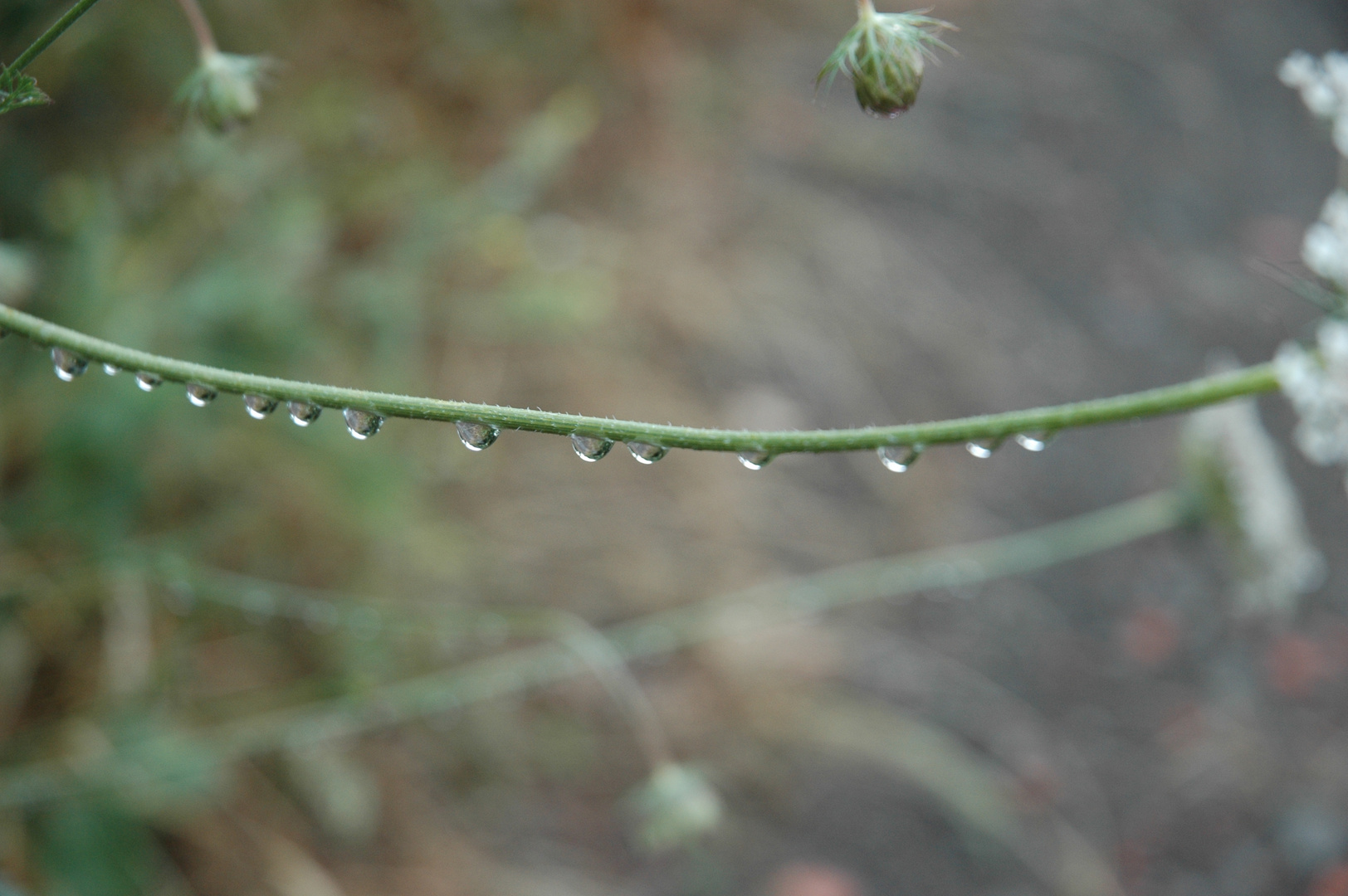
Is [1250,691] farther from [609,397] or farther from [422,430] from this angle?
[422,430]

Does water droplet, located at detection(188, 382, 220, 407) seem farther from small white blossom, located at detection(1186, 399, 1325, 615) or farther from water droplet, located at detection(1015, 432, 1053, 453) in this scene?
small white blossom, located at detection(1186, 399, 1325, 615)

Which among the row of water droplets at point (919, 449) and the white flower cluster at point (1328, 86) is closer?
the row of water droplets at point (919, 449)

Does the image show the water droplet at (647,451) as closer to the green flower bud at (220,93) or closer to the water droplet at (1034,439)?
the water droplet at (1034,439)

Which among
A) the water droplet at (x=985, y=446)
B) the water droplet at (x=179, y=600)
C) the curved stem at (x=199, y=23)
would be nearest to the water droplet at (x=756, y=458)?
the water droplet at (x=985, y=446)

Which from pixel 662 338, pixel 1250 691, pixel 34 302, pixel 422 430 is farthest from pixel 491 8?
pixel 1250 691

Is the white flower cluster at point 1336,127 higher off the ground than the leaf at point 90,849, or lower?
higher

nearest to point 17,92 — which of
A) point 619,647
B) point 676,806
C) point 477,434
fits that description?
point 477,434

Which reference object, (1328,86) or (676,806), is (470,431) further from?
(1328,86)
